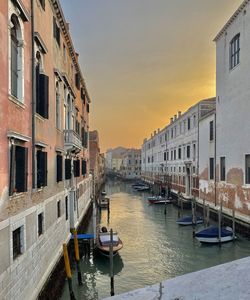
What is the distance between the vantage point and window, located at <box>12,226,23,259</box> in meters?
5.89

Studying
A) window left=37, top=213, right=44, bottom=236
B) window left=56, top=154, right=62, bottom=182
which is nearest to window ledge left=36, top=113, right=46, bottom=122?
window left=37, top=213, right=44, bottom=236

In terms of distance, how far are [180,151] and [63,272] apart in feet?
85.2

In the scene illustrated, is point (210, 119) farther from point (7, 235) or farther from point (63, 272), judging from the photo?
point (7, 235)

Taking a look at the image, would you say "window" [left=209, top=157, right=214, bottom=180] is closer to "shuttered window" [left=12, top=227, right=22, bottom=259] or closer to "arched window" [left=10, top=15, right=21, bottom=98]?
"shuttered window" [left=12, top=227, right=22, bottom=259]

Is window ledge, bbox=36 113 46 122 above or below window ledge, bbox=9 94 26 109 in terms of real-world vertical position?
below

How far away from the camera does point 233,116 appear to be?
18000mm

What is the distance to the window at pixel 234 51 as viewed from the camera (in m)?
17.5

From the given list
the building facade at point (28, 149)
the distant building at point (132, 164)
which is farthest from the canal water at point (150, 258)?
the distant building at point (132, 164)

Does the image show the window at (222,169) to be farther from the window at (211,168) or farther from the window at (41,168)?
the window at (41,168)

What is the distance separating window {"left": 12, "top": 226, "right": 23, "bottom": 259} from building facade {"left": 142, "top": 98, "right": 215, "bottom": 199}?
22057 millimetres

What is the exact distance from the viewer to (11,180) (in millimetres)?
5668

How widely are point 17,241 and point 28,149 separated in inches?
70.2

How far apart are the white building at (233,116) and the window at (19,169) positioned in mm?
12262

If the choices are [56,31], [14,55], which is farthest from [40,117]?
[56,31]
